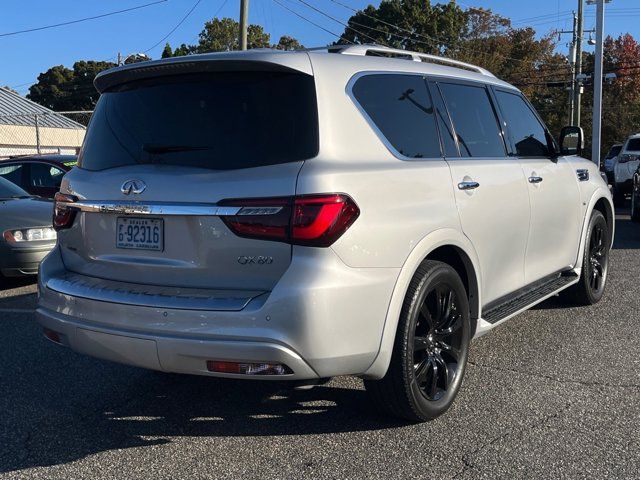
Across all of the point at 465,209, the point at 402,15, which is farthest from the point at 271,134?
the point at 402,15

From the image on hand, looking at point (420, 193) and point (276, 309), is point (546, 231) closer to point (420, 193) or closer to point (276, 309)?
point (420, 193)

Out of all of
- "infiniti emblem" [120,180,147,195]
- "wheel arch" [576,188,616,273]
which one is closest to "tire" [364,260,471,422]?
"infiniti emblem" [120,180,147,195]

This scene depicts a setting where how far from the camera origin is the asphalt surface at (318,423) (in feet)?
10.5

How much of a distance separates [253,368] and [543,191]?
113 inches

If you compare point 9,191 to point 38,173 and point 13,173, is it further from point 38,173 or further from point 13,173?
point 13,173

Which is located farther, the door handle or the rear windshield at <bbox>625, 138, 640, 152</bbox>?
the rear windshield at <bbox>625, 138, 640, 152</bbox>

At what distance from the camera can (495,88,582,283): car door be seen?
4828 millimetres

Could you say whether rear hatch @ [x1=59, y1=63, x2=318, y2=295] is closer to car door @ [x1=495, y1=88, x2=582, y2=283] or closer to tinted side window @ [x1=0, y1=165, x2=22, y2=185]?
car door @ [x1=495, y1=88, x2=582, y2=283]

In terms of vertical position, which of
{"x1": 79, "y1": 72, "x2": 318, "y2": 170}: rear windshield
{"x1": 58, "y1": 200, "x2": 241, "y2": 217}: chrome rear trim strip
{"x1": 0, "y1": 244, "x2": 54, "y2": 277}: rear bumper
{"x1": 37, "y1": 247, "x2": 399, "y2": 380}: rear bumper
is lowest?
{"x1": 0, "y1": 244, "x2": 54, "y2": 277}: rear bumper

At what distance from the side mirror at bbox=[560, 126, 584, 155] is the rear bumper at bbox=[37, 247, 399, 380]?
3.11m

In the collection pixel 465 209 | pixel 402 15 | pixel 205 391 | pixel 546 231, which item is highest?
pixel 402 15

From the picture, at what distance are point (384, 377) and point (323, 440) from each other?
18.4 inches

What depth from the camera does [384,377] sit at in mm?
3396

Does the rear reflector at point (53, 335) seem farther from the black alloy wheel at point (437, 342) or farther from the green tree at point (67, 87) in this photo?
the green tree at point (67, 87)
